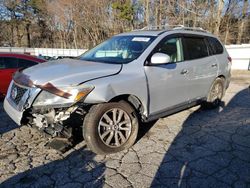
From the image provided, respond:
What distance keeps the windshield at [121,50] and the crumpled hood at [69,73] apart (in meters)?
0.35

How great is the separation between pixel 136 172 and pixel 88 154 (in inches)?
31.0

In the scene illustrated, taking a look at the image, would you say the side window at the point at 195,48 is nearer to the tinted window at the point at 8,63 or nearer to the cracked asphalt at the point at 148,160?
the cracked asphalt at the point at 148,160

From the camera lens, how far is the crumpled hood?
2996 mm

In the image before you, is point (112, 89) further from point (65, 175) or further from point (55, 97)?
point (65, 175)

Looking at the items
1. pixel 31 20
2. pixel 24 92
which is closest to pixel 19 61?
pixel 24 92

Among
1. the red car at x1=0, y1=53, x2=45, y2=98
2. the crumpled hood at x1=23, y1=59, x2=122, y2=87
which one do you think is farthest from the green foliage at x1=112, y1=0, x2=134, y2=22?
the crumpled hood at x1=23, y1=59, x2=122, y2=87

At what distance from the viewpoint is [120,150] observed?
11.3 feet

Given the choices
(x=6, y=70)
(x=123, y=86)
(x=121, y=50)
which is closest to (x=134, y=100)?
(x=123, y=86)

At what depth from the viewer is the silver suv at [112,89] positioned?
9.82ft

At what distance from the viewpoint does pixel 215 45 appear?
5.28m

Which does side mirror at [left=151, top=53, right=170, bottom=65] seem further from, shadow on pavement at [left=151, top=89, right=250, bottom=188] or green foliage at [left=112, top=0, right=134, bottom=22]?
green foliage at [left=112, top=0, right=134, bottom=22]

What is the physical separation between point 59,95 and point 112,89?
2.23 feet

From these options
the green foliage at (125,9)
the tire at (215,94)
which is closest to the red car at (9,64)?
the tire at (215,94)

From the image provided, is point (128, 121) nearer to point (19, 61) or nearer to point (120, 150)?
point (120, 150)
